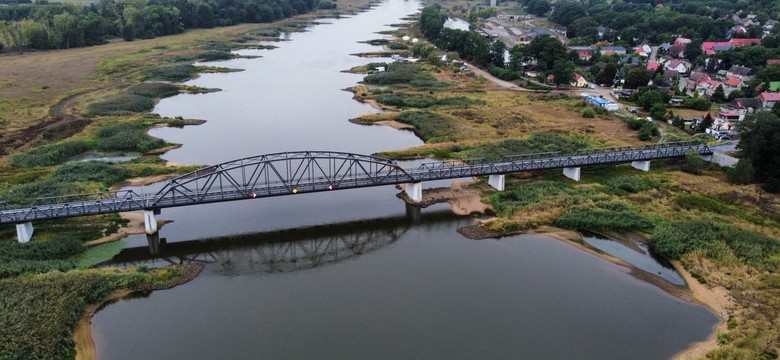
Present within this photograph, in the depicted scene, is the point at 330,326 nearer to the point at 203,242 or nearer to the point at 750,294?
the point at 203,242

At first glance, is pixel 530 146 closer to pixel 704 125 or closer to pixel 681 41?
pixel 704 125

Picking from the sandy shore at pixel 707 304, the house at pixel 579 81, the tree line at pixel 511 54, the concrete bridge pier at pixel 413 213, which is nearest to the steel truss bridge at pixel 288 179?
the concrete bridge pier at pixel 413 213

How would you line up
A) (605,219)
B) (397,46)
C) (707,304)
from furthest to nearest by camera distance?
(397,46), (605,219), (707,304)

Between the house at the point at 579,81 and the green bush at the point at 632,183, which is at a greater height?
the house at the point at 579,81

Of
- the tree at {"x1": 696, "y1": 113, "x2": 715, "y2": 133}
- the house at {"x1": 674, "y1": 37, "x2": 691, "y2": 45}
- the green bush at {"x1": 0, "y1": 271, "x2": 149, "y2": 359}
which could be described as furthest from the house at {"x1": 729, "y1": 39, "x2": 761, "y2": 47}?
Answer: the green bush at {"x1": 0, "y1": 271, "x2": 149, "y2": 359}

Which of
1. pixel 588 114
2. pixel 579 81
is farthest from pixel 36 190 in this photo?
pixel 579 81

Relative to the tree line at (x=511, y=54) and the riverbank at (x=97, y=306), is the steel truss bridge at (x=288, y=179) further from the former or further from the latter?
the tree line at (x=511, y=54)

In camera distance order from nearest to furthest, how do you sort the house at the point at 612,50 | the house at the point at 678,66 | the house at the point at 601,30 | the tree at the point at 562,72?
the tree at the point at 562,72
the house at the point at 678,66
the house at the point at 612,50
the house at the point at 601,30
